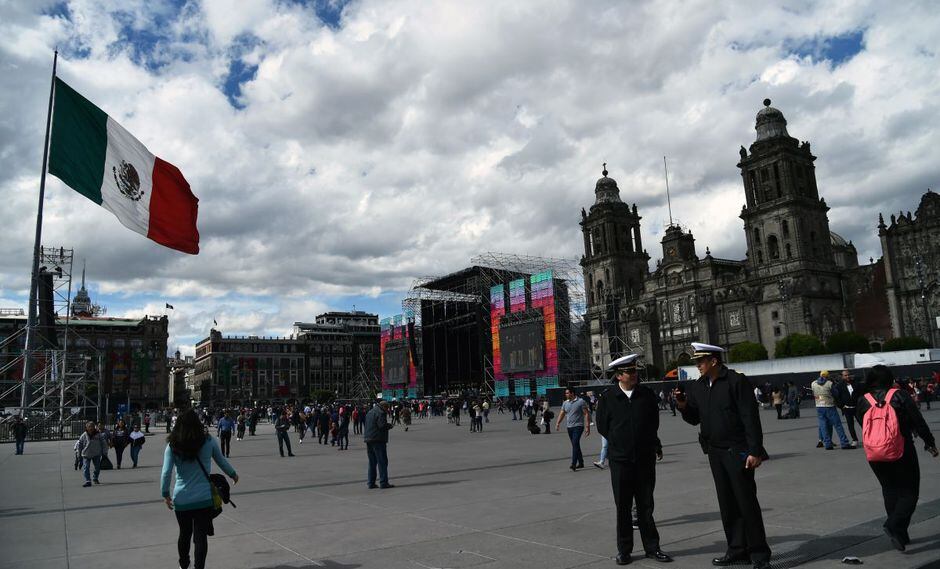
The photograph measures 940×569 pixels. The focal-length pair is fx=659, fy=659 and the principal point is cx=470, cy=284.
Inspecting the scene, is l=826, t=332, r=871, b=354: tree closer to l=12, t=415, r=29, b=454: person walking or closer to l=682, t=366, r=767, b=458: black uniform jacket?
l=12, t=415, r=29, b=454: person walking

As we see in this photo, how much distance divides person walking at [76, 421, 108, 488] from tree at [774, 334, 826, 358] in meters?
58.5

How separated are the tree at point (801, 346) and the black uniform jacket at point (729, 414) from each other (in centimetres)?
6036

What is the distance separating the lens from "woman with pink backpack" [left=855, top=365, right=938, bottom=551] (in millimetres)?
5496

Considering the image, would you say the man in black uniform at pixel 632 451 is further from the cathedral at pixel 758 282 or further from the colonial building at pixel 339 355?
the colonial building at pixel 339 355

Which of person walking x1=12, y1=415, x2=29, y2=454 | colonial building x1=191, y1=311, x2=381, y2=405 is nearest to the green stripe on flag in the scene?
person walking x1=12, y1=415, x2=29, y2=454

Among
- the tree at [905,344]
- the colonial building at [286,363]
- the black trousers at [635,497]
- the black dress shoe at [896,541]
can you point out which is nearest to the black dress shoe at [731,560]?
the black trousers at [635,497]

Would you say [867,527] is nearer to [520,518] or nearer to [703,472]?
[520,518]

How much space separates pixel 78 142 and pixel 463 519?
32.7ft

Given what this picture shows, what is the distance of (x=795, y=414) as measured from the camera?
24.1 metres

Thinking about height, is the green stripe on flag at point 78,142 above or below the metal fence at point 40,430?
above

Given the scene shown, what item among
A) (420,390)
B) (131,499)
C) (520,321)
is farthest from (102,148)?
(420,390)

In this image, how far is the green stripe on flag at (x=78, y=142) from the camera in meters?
11.7

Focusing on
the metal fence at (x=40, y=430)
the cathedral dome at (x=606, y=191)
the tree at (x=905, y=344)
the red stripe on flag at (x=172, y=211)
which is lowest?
the metal fence at (x=40, y=430)

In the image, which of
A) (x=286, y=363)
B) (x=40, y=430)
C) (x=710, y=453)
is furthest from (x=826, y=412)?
(x=286, y=363)
